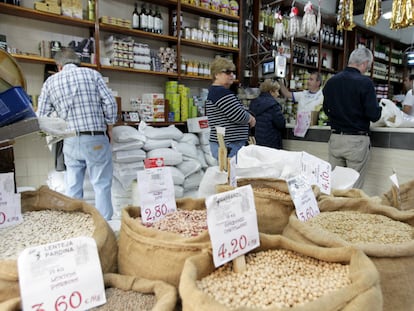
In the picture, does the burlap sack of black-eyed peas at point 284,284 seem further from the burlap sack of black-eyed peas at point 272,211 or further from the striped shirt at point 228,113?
the striped shirt at point 228,113

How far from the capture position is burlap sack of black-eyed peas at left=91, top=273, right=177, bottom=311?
64 cm

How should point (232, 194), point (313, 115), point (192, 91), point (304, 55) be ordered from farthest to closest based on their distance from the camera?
1. point (304, 55)
2. point (192, 91)
3. point (313, 115)
4. point (232, 194)

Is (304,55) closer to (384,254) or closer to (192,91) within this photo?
(192,91)

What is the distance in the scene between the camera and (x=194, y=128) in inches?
155

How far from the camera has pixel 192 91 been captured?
446cm

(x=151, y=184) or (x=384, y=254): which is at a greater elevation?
(x=151, y=184)

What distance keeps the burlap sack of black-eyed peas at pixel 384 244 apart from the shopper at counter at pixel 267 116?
7.79 feet

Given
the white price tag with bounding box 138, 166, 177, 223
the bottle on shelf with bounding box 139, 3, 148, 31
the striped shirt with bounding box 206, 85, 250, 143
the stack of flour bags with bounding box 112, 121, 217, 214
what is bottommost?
the stack of flour bags with bounding box 112, 121, 217, 214

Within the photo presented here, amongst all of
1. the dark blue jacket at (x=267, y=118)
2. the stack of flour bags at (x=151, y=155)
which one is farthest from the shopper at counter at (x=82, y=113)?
the dark blue jacket at (x=267, y=118)

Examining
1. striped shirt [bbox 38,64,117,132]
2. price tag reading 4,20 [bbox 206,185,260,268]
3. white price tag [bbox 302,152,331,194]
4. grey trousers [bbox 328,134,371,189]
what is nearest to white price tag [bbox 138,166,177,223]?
price tag reading 4,20 [bbox 206,185,260,268]

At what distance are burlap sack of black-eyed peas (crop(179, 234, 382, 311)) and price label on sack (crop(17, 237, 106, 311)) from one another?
0.59ft

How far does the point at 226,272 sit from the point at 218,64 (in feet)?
7.62

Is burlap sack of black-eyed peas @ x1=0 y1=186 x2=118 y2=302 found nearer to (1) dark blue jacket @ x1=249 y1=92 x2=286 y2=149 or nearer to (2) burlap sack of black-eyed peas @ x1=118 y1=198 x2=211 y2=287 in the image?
(2) burlap sack of black-eyed peas @ x1=118 y1=198 x2=211 y2=287

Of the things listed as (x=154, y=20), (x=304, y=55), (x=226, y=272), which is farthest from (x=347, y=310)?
(x=304, y=55)
